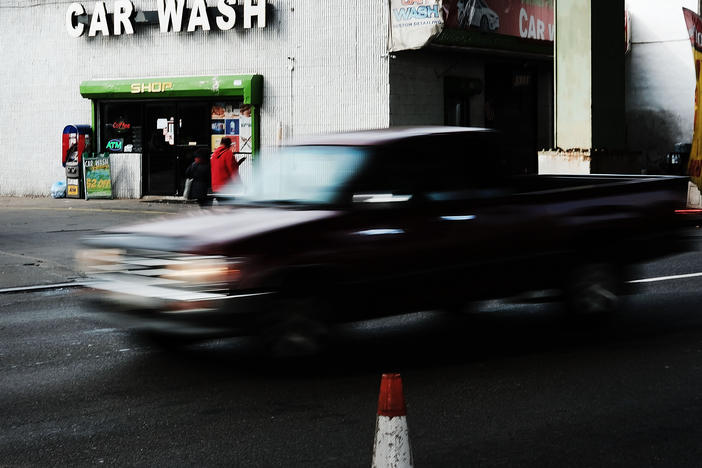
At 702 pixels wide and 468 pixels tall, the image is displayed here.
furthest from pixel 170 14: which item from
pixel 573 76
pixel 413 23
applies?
pixel 573 76

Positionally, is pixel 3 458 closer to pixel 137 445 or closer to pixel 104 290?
pixel 137 445

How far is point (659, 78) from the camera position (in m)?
27.1

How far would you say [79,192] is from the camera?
2597 centimetres

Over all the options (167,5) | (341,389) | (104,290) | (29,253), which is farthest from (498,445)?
(167,5)

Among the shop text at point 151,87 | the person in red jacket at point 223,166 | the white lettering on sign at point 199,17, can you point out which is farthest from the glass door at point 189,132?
the person in red jacket at point 223,166

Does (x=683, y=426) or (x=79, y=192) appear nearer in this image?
(x=683, y=426)

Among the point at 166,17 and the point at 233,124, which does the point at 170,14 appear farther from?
the point at 233,124

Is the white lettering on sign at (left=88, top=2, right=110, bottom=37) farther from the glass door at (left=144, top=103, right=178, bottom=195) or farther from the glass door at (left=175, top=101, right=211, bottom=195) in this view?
the glass door at (left=175, top=101, right=211, bottom=195)

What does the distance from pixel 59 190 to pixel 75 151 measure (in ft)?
4.02

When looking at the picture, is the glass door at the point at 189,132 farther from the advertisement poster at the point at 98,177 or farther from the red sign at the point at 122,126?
the advertisement poster at the point at 98,177

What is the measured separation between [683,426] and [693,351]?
210 centimetres

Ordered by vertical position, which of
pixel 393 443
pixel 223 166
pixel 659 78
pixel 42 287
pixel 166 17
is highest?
pixel 166 17

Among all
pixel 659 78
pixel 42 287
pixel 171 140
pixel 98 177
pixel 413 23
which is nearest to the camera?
pixel 42 287

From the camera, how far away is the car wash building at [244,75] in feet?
72.8
